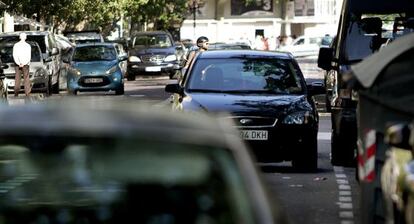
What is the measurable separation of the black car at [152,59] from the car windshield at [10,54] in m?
9.93

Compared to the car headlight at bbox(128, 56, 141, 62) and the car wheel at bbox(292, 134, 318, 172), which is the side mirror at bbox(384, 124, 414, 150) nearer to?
the car wheel at bbox(292, 134, 318, 172)

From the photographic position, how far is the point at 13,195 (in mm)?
5141

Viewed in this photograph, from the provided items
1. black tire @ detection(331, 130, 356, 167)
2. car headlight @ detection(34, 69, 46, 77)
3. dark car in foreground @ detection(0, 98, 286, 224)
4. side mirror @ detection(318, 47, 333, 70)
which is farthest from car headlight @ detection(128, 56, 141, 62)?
dark car in foreground @ detection(0, 98, 286, 224)

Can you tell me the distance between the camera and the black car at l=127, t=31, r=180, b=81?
45.5m

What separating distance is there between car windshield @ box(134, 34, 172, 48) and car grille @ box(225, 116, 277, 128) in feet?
106

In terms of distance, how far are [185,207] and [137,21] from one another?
6780cm

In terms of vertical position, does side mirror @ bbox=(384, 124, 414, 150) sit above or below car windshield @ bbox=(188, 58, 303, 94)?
above

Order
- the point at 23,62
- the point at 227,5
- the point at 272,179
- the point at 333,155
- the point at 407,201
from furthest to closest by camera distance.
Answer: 1. the point at 227,5
2. the point at 23,62
3. the point at 333,155
4. the point at 272,179
5. the point at 407,201

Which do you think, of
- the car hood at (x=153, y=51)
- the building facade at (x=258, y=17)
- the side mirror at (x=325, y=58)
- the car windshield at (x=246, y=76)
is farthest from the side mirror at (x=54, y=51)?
the building facade at (x=258, y=17)

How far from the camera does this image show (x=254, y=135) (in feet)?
47.2

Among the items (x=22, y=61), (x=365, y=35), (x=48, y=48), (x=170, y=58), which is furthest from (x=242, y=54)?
(x=170, y=58)

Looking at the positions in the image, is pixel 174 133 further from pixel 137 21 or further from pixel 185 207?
pixel 137 21

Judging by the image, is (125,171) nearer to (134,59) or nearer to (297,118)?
(297,118)

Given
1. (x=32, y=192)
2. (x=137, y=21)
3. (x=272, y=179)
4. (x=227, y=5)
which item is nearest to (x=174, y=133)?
(x=32, y=192)
